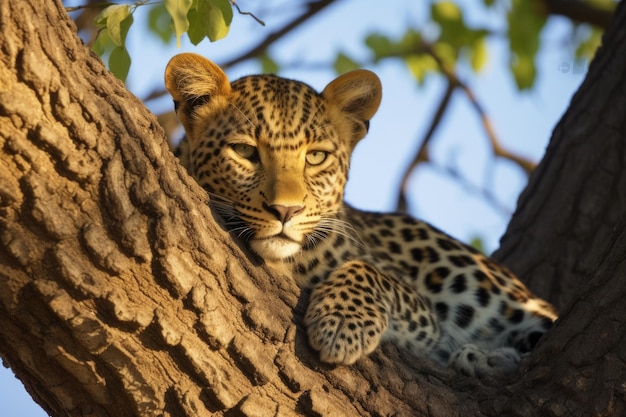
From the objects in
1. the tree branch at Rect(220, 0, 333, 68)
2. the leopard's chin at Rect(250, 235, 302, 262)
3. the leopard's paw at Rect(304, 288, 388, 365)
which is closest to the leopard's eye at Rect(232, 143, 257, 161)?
the leopard's chin at Rect(250, 235, 302, 262)

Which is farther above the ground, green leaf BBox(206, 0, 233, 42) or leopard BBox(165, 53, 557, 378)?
green leaf BBox(206, 0, 233, 42)

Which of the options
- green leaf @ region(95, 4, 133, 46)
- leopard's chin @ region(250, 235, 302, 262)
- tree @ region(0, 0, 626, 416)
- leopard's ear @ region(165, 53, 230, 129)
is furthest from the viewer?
leopard's ear @ region(165, 53, 230, 129)

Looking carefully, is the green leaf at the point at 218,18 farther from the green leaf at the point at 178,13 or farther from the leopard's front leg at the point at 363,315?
the leopard's front leg at the point at 363,315

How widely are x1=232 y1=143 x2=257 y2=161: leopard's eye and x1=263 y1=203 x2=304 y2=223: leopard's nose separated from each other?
377 mm

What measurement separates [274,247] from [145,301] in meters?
1.12

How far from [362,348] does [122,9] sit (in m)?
1.62

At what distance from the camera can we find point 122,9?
12.4 feet

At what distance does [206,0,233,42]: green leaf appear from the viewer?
3753 mm

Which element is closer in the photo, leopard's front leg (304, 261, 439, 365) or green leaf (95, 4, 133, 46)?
green leaf (95, 4, 133, 46)

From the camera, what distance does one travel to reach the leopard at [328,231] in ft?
14.9

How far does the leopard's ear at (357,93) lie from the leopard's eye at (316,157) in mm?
364

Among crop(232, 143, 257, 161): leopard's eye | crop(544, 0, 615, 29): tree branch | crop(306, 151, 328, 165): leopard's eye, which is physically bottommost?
crop(232, 143, 257, 161): leopard's eye

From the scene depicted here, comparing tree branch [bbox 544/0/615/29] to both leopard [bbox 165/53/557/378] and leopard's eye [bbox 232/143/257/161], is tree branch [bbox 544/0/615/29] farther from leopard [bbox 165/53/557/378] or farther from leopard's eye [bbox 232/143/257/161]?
leopard's eye [bbox 232/143/257/161]

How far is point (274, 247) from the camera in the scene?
14.8 feet
